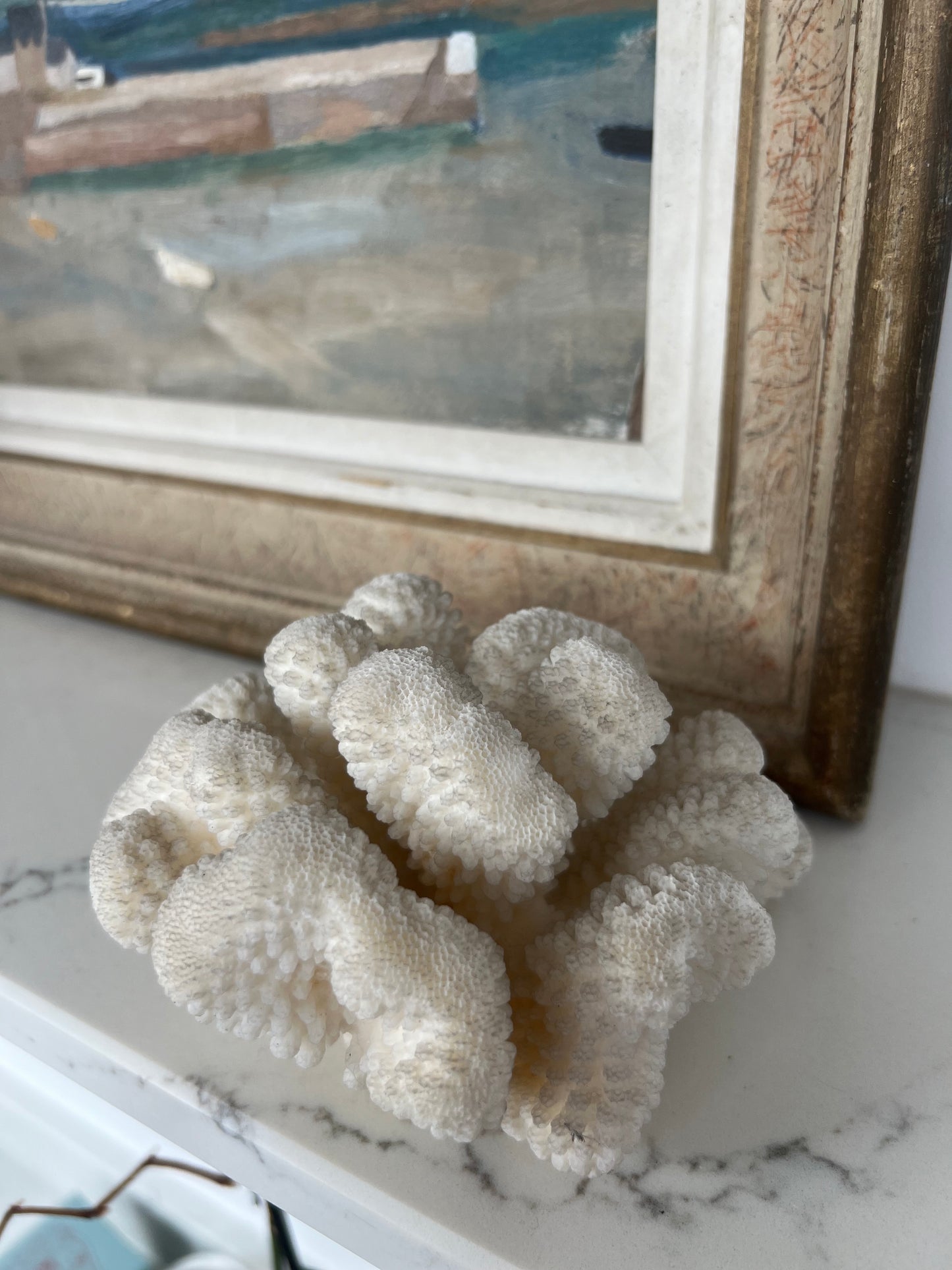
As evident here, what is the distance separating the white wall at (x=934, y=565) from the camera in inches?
23.1

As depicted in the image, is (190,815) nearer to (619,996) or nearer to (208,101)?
(619,996)

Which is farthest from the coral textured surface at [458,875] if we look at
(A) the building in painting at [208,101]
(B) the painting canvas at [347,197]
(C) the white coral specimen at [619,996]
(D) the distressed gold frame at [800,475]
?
(A) the building in painting at [208,101]

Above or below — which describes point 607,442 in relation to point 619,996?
above

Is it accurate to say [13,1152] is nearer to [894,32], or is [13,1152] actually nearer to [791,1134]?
[791,1134]

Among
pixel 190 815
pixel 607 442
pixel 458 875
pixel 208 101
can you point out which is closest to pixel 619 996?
pixel 458 875

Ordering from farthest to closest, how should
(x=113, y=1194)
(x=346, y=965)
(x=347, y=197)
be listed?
(x=113, y=1194), (x=347, y=197), (x=346, y=965)

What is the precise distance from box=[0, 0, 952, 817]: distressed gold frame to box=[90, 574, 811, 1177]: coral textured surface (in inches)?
4.3

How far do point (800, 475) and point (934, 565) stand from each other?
21 cm

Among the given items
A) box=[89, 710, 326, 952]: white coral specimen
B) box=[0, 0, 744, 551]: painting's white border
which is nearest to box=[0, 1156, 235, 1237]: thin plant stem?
box=[89, 710, 326, 952]: white coral specimen

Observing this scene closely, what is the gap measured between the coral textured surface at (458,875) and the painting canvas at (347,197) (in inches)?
8.8

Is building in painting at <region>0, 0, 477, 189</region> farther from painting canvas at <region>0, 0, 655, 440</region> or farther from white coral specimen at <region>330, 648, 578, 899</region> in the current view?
white coral specimen at <region>330, 648, 578, 899</region>

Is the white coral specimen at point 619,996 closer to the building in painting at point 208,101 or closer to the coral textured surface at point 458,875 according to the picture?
the coral textured surface at point 458,875

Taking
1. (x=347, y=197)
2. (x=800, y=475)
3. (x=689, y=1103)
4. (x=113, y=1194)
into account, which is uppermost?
(x=347, y=197)

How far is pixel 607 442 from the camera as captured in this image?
1.86 ft
